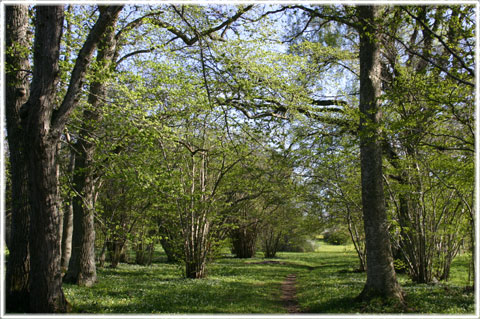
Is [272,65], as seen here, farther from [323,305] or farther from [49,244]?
[49,244]

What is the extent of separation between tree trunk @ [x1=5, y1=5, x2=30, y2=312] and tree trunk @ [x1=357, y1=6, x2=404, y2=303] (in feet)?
27.2

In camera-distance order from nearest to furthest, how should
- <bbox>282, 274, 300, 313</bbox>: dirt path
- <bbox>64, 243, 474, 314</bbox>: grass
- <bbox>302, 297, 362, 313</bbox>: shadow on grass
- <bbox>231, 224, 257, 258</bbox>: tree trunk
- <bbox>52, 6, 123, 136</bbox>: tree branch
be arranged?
<bbox>52, 6, 123, 136</bbox>: tree branch < <bbox>64, 243, 474, 314</bbox>: grass < <bbox>302, 297, 362, 313</bbox>: shadow on grass < <bbox>282, 274, 300, 313</bbox>: dirt path < <bbox>231, 224, 257, 258</bbox>: tree trunk

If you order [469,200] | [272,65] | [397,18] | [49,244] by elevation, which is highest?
[272,65]

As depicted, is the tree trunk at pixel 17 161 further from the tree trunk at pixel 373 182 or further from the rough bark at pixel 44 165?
→ the tree trunk at pixel 373 182

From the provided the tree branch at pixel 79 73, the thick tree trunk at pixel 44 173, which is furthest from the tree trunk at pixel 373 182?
the thick tree trunk at pixel 44 173

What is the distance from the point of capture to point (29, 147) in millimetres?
7699

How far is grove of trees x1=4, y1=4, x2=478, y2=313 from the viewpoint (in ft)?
26.2

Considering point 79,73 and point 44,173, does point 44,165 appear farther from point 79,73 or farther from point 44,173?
point 79,73

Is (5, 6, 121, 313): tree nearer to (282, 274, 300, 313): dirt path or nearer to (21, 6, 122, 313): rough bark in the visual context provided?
(21, 6, 122, 313): rough bark

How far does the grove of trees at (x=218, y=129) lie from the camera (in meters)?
7.98

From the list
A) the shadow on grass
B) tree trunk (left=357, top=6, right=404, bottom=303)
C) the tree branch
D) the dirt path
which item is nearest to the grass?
the shadow on grass

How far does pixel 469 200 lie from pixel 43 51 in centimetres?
1287

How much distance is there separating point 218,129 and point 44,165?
Answer: 8073mm

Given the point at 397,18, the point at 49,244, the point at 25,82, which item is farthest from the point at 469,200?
the point at 25,82
